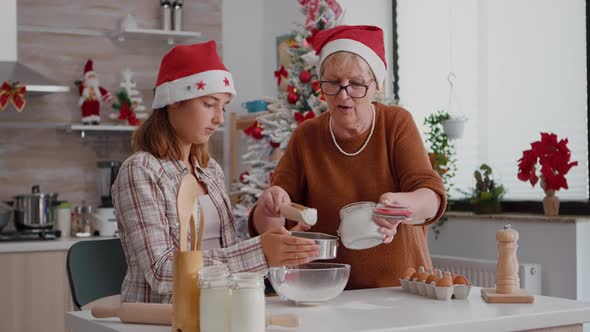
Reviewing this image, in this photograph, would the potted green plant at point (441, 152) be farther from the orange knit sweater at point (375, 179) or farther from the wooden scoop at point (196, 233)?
the wooden scoop at point (196, 233)

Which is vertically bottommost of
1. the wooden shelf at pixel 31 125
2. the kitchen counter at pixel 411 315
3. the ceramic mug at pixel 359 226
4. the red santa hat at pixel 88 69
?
the kitchen counter at pixel 411 315

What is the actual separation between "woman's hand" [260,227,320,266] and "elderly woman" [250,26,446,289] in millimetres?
356

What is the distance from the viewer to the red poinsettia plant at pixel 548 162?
12.0ft

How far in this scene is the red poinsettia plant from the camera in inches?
145

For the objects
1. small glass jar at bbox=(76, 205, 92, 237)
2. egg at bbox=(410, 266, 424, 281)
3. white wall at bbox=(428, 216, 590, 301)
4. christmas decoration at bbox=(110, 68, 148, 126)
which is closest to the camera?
egg at bbox=(410, 266, 424, 281)

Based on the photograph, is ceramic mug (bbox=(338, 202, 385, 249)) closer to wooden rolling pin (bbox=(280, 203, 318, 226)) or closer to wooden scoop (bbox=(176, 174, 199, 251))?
wooden rolling pin (bbox=(280, 203, 318, 226))

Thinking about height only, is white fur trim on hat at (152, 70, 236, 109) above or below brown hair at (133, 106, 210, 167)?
above

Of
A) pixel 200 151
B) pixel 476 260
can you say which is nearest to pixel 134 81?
pixel 476 260

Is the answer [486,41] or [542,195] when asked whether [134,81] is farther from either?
[542,195]

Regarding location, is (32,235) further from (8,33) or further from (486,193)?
(486,193)

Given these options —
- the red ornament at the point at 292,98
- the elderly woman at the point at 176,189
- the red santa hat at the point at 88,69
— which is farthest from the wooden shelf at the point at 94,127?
the elderly woman at the point at 176,189

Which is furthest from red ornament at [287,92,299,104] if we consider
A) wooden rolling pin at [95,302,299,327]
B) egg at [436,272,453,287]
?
wooden rolling pin at [95,302,299,327]

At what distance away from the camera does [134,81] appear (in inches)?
206

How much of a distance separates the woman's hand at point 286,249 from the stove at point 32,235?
9.90 feet
